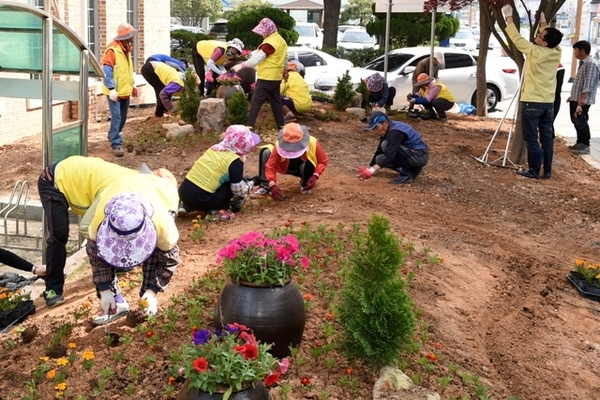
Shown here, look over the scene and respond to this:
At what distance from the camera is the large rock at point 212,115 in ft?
40.7

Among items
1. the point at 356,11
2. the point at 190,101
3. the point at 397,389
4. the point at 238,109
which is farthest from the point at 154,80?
the point at 356,11

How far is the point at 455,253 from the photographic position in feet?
24.2

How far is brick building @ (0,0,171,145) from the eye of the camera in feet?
41.8

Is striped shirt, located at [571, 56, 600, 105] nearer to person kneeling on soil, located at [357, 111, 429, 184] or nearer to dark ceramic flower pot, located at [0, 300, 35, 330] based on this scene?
person kneeling on soil, located at [357, 111, 429, 184]

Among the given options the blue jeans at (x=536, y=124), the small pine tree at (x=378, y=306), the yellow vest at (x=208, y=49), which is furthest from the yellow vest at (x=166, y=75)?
the small pine tree at (x=378, y=306)

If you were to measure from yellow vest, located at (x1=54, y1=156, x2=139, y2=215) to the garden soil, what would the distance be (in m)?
0.84

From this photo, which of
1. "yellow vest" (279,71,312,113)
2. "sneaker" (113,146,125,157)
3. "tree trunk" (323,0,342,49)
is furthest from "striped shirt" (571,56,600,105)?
"tree trunk" (323,0,342,49)

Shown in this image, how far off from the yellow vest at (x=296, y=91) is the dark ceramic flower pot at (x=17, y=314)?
26.7 ft

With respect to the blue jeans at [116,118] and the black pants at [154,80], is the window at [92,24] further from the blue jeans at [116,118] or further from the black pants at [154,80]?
the blue jeans at [116,118]

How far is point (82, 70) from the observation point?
Result: 25.1 feet

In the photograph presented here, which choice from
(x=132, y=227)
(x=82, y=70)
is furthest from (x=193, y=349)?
(x=82, y=70)

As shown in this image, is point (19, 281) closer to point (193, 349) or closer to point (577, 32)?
point (193, 349)

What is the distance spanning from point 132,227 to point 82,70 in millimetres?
3664

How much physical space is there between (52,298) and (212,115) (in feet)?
22.3
